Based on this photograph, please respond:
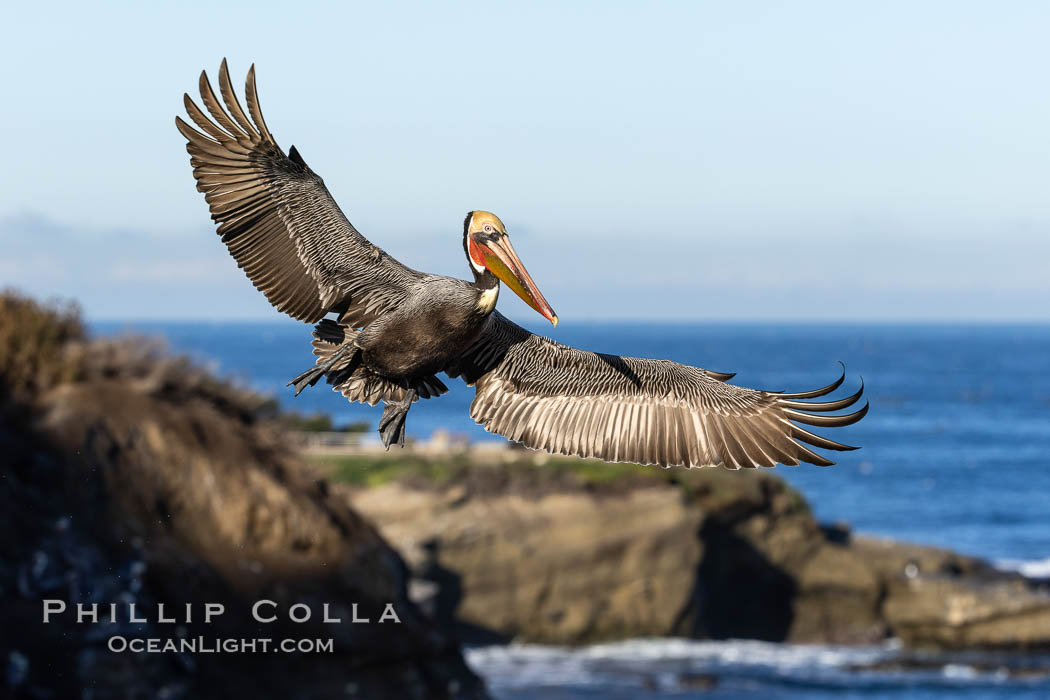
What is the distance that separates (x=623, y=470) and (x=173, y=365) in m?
18.0

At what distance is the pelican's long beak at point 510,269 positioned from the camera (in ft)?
23.1

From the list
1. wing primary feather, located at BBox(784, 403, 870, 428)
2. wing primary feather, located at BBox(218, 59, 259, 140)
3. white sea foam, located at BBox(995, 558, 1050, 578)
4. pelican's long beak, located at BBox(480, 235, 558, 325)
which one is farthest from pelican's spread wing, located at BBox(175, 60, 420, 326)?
white sea foam, located at BBox(995, 558, 1050, 578)

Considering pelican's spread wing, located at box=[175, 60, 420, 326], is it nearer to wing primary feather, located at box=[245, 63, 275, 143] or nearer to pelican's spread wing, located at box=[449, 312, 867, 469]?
wing primary feather, located at box=[245, 63, 275, 143]

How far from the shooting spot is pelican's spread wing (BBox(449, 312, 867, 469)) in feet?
28.7

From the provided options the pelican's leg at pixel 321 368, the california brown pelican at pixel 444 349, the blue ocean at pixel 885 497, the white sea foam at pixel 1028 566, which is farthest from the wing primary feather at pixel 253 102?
the white sea foam at pixel 1028 566

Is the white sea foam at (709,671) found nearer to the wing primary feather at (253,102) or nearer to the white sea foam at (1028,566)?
the white sea foam at (1028,566)

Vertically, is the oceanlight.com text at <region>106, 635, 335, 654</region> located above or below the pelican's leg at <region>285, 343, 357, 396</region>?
below

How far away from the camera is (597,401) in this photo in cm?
891

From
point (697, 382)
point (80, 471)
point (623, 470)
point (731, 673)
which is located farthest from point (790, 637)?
point (697, 382)

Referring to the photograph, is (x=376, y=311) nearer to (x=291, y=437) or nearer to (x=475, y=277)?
(x=475, y=277)

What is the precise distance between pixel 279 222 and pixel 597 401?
101 inches

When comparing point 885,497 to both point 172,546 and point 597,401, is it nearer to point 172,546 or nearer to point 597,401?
point 172,546

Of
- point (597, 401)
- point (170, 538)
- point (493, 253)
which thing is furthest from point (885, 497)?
point (493, 253)

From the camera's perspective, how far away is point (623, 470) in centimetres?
3519
